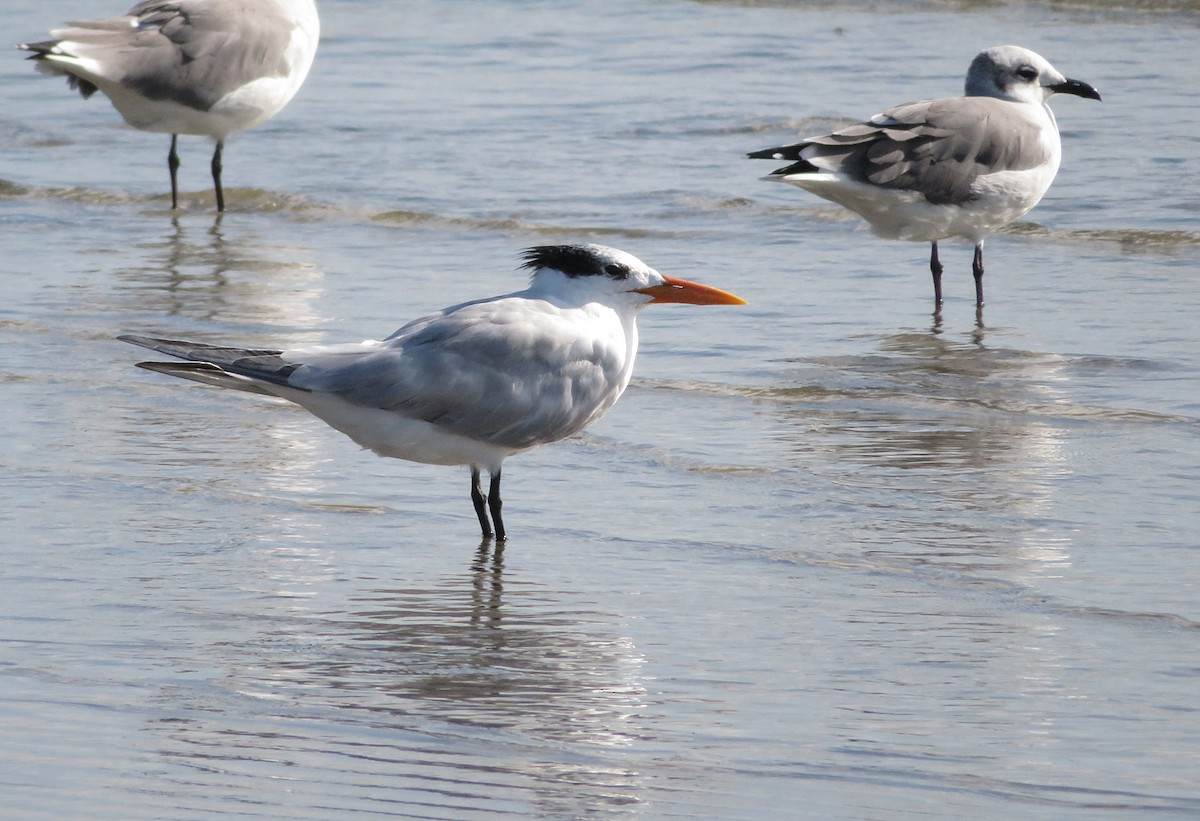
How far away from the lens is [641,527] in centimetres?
572

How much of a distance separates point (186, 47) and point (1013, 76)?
487 centimetres

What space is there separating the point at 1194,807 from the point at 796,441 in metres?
3.16

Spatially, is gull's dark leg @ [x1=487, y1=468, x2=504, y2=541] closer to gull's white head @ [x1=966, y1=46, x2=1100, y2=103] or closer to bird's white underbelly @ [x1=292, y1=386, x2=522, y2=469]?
bird's white underbelly @ [x1=292, y1=386, x2=522, y2=469]

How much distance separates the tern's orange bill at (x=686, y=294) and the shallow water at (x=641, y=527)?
25.8 inches

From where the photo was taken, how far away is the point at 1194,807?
3682mm

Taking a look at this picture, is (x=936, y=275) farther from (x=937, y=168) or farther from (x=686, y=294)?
(x=686, y=294)

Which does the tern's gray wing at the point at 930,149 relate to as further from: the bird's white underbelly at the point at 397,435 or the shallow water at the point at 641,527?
the bird's white underbelly at the point at 397,435

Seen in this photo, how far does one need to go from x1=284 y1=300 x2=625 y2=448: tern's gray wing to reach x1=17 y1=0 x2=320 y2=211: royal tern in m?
6.13

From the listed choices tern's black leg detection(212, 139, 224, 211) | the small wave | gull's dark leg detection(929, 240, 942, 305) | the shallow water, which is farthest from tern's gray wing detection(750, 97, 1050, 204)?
tern's black leg detection(212, 139, 224, 211)

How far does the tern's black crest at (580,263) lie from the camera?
5617 mm

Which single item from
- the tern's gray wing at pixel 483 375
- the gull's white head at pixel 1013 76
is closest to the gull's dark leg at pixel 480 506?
the tern's gray wing at pixel 483 375

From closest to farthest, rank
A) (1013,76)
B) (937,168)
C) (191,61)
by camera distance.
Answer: (937,168) → (1013,76) → (191,61)

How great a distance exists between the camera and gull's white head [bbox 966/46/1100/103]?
940cm

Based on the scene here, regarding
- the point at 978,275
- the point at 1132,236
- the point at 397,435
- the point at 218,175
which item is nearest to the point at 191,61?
the point at 218,175
